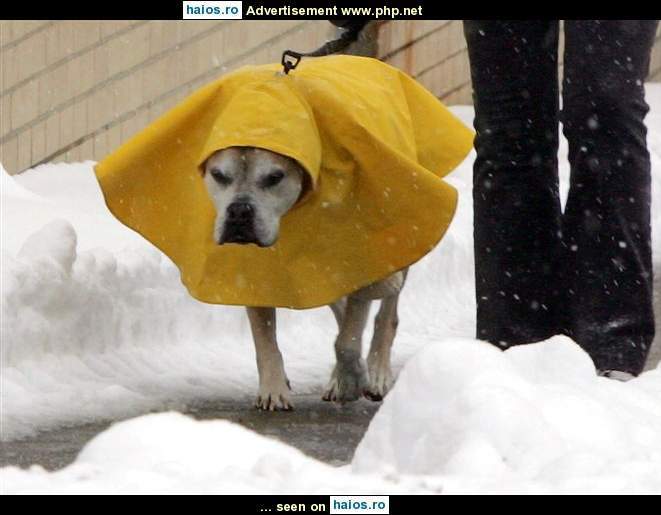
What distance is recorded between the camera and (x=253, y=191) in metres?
5.37

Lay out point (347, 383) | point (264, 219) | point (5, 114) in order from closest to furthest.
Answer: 1. point (264, 219)
2. point (347, 383)
3. point (5, 114)

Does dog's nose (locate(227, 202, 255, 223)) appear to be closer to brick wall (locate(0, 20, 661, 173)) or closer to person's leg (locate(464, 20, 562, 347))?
person's leg (locate(464, 20, 562, 347))

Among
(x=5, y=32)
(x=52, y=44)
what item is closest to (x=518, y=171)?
(x=5, y=32)

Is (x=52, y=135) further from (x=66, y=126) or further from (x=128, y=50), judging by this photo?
(x=128, y=50)

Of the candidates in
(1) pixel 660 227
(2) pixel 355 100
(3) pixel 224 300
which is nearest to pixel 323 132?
(2) pixel 355 100

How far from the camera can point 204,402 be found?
525 centimetres

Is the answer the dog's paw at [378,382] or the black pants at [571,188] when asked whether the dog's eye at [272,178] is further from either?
the dog's paw at [378,382]

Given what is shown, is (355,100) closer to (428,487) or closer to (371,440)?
(371,440)

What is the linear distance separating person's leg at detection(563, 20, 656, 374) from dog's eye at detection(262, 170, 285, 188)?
890 mm

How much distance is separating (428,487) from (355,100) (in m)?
2.78

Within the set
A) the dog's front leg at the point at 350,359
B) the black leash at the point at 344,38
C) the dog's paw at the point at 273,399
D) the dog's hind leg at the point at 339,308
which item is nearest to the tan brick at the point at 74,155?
the black leash at the point at 344,38

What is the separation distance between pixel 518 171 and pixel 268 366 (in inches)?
38.9
